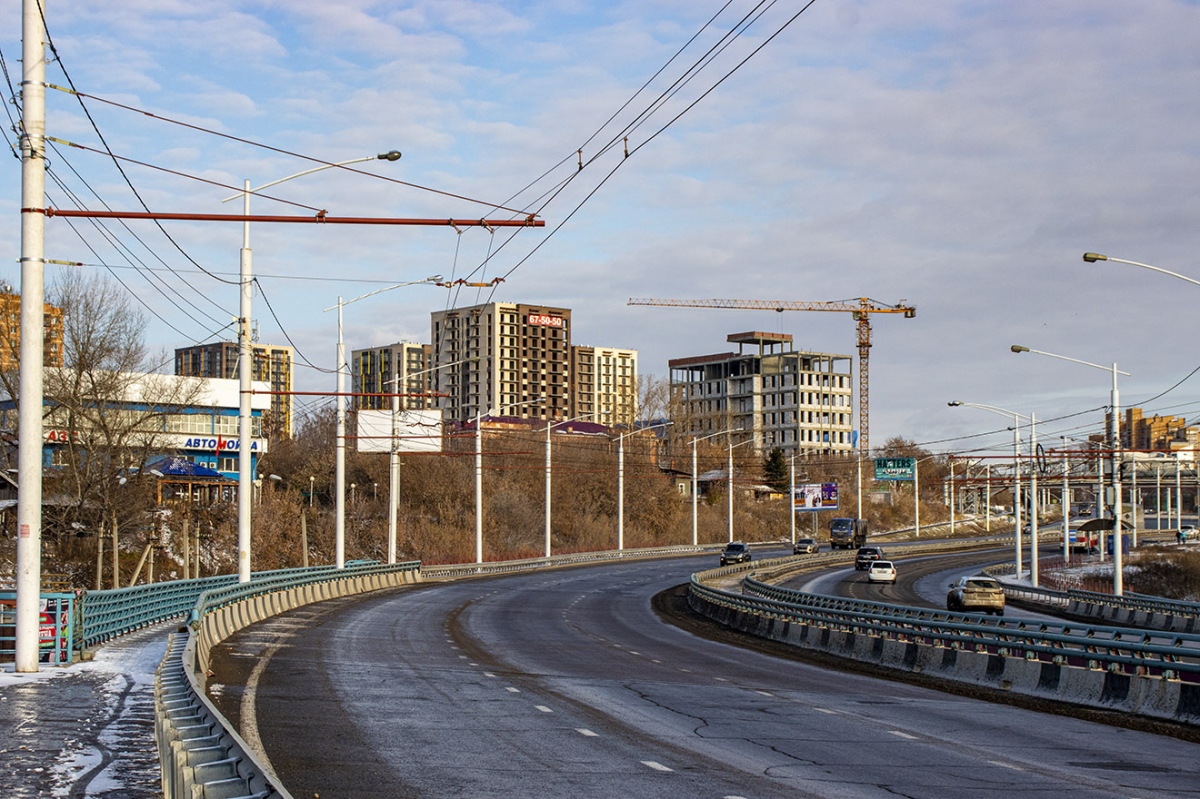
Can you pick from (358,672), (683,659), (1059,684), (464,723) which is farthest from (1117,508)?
(464,723)

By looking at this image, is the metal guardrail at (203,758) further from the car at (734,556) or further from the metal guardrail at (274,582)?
the car at (734,556)

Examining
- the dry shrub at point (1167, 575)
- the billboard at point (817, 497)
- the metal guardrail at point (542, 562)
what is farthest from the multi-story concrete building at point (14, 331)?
the billboard at point (817, 497)

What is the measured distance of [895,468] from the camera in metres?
123

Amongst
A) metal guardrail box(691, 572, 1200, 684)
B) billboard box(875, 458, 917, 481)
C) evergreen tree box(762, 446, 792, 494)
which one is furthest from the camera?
evergreen tree box(762, 446, 792, 494)

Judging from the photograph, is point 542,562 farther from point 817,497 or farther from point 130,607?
point 130,607

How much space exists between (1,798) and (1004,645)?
58.0 ft

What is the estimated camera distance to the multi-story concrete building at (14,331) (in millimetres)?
55875

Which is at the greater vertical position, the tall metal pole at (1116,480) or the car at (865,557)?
the tall metal pole at (1116,480)

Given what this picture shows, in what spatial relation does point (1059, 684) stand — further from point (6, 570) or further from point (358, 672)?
point (6, 570)

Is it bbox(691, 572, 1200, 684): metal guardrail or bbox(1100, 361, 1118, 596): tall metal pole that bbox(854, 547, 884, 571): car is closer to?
bbox(1100, 361, 1118, 596): tall metal pole

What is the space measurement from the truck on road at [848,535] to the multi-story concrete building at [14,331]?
7265 cm

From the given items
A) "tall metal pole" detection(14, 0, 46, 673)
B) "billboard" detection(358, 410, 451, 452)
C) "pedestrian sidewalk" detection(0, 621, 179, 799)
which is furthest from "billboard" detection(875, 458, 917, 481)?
"tall metal pole" detection(14, 0, 46, 673)

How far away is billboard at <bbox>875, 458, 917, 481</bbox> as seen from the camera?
402ft

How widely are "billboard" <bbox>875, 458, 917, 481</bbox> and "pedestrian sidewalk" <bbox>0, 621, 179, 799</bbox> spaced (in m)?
105
